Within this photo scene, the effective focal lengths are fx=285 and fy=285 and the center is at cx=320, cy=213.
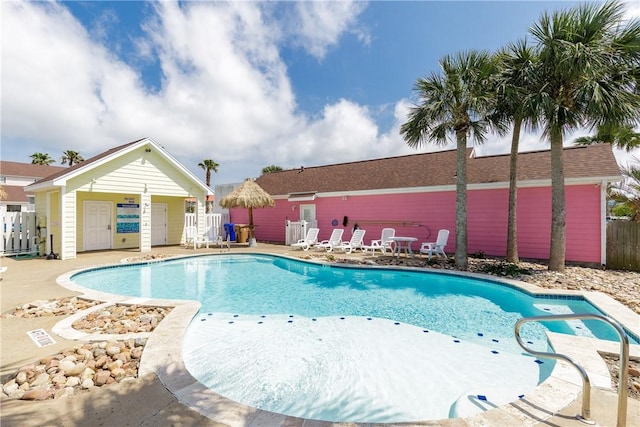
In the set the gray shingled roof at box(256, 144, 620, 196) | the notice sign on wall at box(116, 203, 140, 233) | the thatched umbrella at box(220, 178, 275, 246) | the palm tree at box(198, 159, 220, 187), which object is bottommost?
the notice sign on wall at box(116, 203, 140, 233)

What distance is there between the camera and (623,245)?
10039 millimetres

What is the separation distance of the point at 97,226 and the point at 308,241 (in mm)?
10999

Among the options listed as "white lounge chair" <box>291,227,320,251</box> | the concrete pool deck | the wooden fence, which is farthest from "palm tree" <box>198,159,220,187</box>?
the wooden fence

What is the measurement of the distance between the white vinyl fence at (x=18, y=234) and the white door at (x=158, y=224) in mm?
4840

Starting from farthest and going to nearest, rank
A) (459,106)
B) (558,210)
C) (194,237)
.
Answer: (194,237) < (459,106) < (558,210)

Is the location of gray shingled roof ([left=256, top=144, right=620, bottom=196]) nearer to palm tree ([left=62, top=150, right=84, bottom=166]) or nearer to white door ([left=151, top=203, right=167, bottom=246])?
white door ([left=151, top=203, right=167, bottom=246])

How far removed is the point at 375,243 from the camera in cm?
1510

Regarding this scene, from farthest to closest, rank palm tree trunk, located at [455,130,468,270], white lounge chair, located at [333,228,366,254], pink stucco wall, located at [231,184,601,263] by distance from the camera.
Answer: white lounge chair, located at [333,228,366,254], pink stucco wall, located at [231,184,601,263], palm tree trunk, located at [455,130,468,270]

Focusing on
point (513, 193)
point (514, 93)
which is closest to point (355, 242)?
point (513, 193)

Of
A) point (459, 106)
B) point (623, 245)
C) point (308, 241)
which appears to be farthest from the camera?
point (308, 241)

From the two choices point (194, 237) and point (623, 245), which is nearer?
point (623, 245)

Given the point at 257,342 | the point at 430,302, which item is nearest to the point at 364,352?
the point at 257,342

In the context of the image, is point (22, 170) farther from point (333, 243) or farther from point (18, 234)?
point (333, 243)

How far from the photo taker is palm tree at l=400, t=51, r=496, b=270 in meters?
9.48
